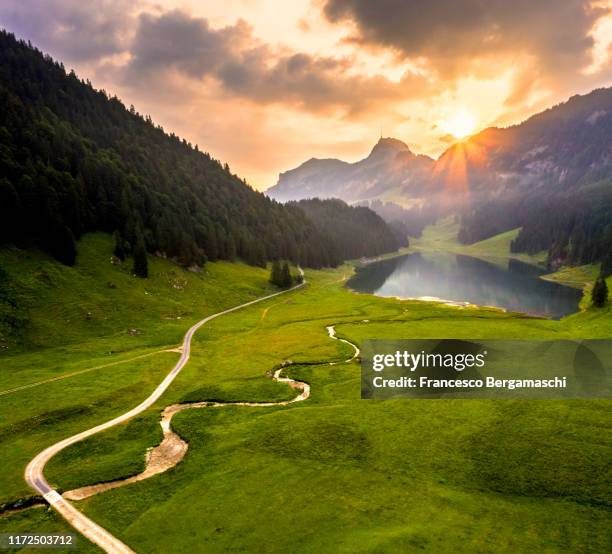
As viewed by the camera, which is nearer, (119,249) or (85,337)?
(85,337)

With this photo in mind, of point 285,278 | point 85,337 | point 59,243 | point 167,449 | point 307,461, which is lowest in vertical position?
point 167,449

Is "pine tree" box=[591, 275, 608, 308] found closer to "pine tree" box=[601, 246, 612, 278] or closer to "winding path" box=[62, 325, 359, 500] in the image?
"winding path" box=[62, 325, 359, 500]

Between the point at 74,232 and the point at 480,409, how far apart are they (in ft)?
413

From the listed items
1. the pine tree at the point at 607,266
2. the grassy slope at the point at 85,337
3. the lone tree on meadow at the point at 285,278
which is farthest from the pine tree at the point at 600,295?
the lone tree on meadow at the point at 285,278

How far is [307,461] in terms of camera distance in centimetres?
3384

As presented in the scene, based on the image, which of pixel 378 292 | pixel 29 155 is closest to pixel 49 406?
pixel 29 155

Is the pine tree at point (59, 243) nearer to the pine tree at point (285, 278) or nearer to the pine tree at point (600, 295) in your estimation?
the pine tree at point (285, 278)

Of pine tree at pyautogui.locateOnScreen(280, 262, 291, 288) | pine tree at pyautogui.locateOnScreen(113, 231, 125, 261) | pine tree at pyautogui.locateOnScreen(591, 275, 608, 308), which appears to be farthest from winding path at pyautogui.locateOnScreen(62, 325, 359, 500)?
pine tree at pyautogui.locateOnScreen(280, 262, 291, 288)

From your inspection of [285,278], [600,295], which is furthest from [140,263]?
[600,295]

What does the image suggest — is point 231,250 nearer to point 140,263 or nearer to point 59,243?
point 140,263

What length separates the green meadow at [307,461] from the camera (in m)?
24.5

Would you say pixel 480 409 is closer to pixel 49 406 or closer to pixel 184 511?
pixel 184 511

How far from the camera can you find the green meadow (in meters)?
24.5

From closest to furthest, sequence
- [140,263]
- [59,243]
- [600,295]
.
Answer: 1. [600,295]
2. [59,243]
3. [140,263]
